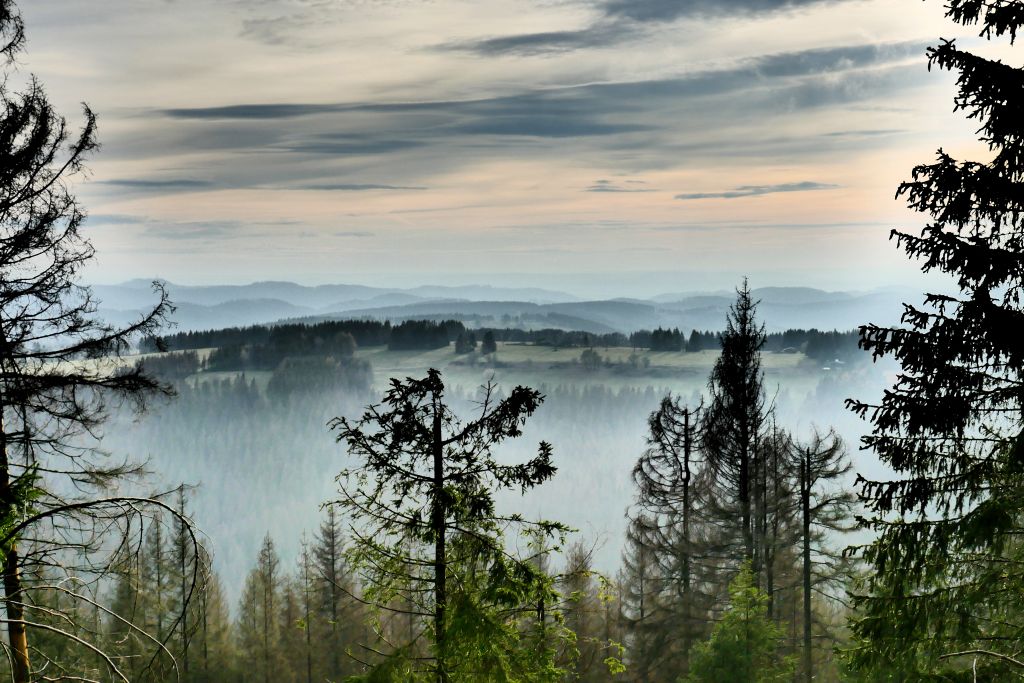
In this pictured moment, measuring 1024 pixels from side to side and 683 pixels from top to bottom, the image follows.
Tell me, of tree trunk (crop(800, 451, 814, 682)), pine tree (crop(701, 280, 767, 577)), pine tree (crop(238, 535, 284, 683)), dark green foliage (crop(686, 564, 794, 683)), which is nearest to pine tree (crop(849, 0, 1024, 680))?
dark green foliage (crop(686, 564, 794, 683))

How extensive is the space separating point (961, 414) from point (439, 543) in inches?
260

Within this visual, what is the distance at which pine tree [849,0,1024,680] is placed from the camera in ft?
28.3

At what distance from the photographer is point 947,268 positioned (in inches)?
349

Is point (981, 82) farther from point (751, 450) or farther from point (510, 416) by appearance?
point (751, 450)

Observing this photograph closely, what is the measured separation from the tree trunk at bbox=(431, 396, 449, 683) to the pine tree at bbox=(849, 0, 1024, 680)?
16.4 feet

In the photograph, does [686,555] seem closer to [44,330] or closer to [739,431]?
[739,431]

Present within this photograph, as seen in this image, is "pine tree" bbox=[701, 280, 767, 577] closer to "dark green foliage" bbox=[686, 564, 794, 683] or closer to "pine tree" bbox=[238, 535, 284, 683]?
"dark green foliage" bbox=[686, 564, 794, 683]

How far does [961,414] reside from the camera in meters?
9.08

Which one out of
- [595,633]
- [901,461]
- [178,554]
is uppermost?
[901,461]

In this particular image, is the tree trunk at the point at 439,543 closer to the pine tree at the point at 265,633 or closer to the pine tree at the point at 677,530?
the pine tree at the point at 677,530

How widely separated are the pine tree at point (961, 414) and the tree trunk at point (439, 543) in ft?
16.4

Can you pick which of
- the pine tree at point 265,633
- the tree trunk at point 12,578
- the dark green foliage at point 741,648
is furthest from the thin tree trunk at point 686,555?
the pine tree at point 265,633

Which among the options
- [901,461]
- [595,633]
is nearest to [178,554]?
[595,633]

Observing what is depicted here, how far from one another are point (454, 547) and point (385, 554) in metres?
0.94
